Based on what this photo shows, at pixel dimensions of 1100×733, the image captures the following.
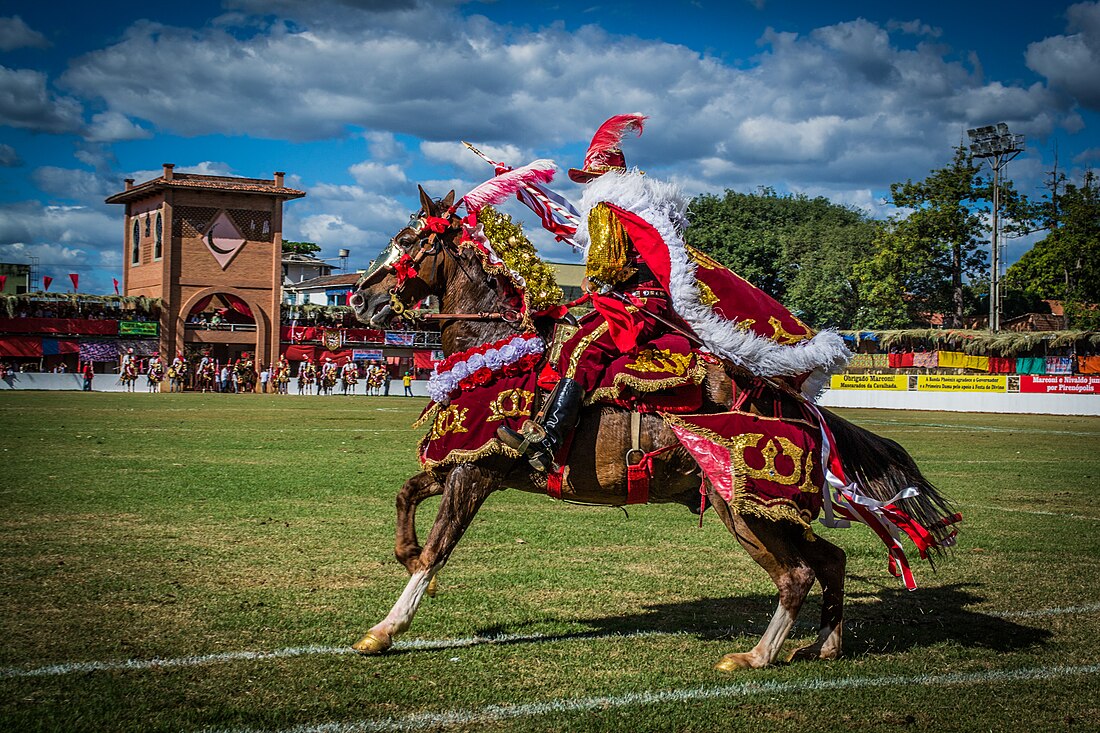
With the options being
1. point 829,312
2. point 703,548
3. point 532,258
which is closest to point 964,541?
point 703,548

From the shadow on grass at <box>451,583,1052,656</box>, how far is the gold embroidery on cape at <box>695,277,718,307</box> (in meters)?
2.53

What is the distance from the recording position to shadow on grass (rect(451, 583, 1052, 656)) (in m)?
7.15

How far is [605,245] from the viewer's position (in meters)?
6.85

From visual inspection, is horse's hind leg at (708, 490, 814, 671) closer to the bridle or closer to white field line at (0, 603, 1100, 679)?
white field line at (0, 603, 1100, 679)

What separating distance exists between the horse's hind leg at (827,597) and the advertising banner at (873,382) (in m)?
45.8

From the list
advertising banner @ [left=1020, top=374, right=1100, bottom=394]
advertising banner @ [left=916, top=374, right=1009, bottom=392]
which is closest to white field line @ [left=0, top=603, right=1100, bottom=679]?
advertising banner @ [left=1020, top=374, right=1100, bottom=394]

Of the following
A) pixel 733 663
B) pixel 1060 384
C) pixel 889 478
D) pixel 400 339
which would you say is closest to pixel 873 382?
pixel 1060 384

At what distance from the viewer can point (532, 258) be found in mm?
7215

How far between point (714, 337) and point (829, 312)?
66.1 meters

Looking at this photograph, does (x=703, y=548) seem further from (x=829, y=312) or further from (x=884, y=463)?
(x=829, y=312)

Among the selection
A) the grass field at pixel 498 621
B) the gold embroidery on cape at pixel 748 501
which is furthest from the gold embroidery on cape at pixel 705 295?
the grass field at pixel 498 621

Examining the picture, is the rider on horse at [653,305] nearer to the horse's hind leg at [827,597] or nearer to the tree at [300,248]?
the horse's hind leg at [827,597]

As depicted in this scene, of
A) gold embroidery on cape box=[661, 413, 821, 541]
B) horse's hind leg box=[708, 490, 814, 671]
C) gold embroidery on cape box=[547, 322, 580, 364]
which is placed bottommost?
horse's hind leg box=[708, 490, 814, 671]

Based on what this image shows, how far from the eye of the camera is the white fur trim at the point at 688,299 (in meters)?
6.76
